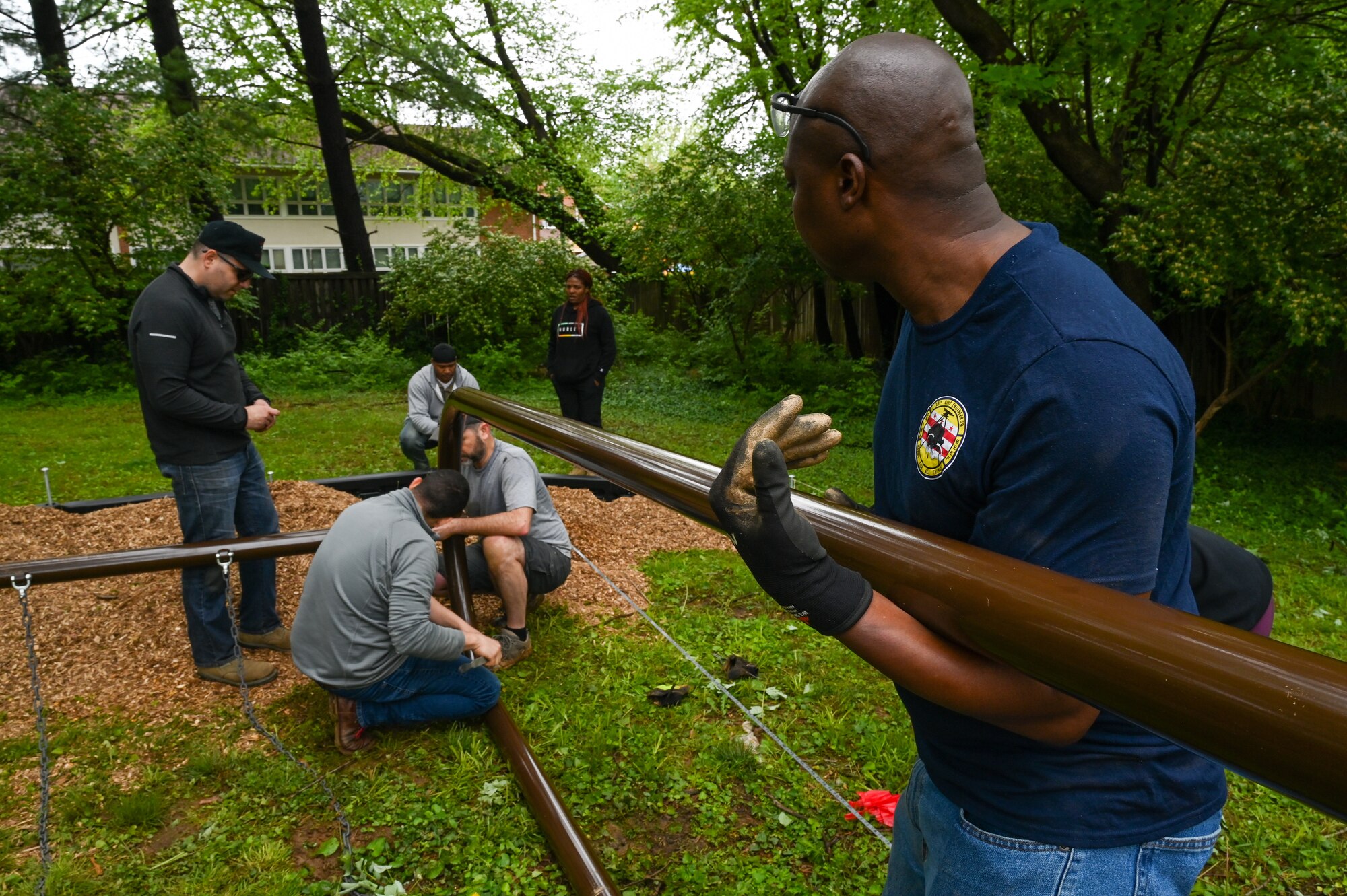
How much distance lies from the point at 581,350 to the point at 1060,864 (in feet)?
25.7

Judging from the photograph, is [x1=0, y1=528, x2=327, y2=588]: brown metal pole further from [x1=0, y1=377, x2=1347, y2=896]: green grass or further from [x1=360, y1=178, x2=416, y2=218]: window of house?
[x1=360, y1=178, x2=416, y2=218]: window of house

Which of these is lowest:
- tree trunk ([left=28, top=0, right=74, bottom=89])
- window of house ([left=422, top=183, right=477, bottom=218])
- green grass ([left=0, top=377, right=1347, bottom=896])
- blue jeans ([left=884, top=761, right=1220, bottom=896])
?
green grass ([left=0, top=377, right=1347, bottom=896])

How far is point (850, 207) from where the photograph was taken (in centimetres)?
122

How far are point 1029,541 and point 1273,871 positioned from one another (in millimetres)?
3003

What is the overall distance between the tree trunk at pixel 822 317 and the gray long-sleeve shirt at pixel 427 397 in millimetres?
10399

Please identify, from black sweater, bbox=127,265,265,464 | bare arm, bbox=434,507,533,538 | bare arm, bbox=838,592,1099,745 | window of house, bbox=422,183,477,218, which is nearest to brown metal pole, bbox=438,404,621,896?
bare arm, bbox=434,507,533,538

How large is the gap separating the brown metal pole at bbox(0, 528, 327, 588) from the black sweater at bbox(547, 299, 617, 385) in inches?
204

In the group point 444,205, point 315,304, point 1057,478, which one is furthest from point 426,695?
point 444,205

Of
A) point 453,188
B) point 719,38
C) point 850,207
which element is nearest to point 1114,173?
point 719,38

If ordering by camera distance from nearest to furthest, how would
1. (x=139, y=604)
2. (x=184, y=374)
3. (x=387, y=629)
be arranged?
(x=387, y=629)
(x=184, y=374)
(x=139, y=604)

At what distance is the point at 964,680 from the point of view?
1.05 meters

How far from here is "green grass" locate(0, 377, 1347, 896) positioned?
304cm

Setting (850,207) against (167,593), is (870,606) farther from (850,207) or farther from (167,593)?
(167,593)

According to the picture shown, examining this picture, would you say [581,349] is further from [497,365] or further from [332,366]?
[332,366]
